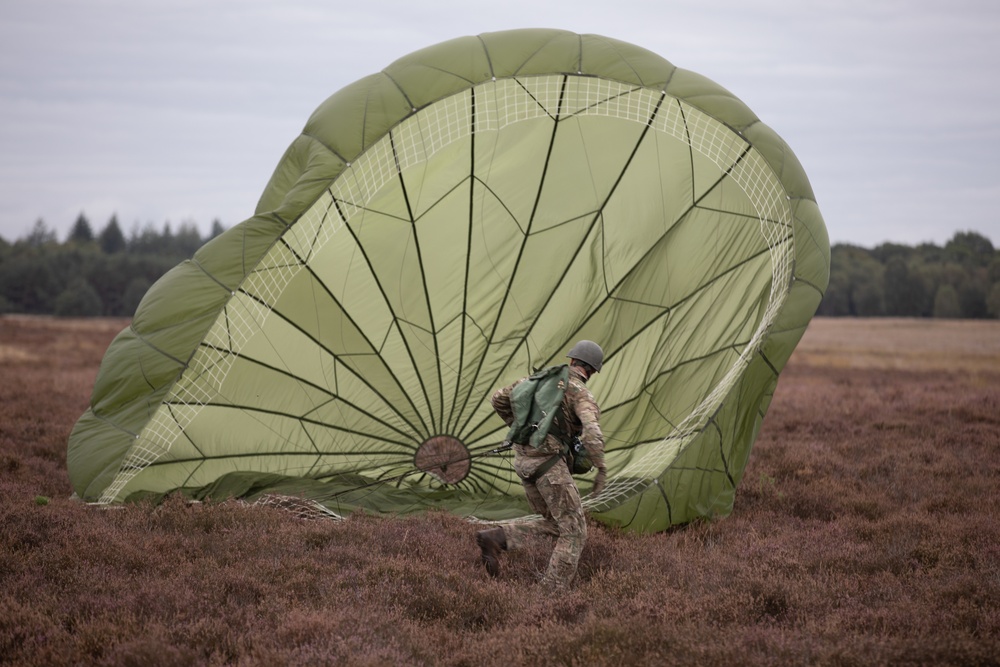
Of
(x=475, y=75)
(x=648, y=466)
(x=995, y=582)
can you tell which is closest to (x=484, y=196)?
(x=475, y=75)

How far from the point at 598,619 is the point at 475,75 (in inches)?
195

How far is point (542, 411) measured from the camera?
5809mm

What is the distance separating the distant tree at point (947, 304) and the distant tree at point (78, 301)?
66.9m

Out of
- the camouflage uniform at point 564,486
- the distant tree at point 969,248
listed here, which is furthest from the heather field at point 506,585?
the distant tree at point 969,248

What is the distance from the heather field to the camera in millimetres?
4613

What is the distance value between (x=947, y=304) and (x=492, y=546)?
73.1 metres

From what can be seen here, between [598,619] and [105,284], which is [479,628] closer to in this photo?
[598,619]

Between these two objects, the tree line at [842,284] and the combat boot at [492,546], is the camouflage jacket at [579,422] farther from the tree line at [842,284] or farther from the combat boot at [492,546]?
the tree line at [842,284]

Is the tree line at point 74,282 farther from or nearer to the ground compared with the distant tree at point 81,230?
Answer: nearer to the ground

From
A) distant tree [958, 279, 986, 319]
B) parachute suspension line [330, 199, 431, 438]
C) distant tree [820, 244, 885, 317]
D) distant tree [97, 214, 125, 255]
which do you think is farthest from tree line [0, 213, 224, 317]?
parachute suspension line [330, 199, 431, 438]

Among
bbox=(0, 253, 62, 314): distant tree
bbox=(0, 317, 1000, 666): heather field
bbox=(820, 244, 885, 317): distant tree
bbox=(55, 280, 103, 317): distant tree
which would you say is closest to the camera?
bbox=(0, 317, 1000, 666): heather field

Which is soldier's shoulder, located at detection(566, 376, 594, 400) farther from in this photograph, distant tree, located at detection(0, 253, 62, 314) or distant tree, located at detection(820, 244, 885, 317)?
distant tree, located at detection(0, 253, 62, 314)

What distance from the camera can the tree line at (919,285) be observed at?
69562 millimetres

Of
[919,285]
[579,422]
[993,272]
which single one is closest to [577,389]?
[579,422]
